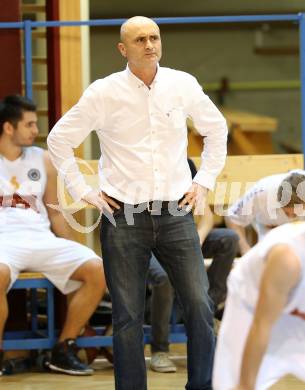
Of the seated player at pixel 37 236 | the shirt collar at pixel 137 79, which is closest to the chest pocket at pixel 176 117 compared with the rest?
the shirt collar at pixel 137 79

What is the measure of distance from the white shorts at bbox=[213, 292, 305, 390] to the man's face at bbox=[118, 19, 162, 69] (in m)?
1.42

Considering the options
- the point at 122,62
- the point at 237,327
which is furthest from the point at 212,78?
the point at 237,327

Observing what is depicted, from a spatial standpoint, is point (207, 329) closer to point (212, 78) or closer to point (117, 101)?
point (117, 101)

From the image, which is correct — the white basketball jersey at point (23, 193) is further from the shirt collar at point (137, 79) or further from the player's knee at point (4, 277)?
the shirt collar at point (137, 79)

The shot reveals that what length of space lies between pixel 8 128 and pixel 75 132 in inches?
50.1

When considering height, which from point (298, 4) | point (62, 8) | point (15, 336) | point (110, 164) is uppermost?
point (298, 4)

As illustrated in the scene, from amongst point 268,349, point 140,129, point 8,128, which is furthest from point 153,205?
point 8,128

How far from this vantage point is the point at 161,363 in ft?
19.6

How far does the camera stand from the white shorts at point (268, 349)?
367 centimetres

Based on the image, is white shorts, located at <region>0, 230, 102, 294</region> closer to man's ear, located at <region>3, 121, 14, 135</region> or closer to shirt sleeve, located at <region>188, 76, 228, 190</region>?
man's ear, located at <region>3, 121, 14, 135</region>

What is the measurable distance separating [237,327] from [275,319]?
0.86ft

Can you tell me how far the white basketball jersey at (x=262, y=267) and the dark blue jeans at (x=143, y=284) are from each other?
1073 millimetres

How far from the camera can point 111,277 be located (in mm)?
4727

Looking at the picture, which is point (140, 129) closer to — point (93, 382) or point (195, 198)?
point (195, 198)
